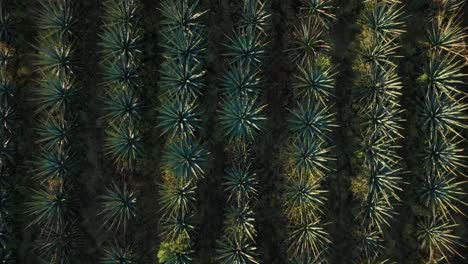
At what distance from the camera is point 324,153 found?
6.67m

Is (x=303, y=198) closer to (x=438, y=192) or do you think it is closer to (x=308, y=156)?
(x=308, y=156)

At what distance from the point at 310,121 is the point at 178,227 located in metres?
2.91

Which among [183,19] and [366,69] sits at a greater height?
[183,19]

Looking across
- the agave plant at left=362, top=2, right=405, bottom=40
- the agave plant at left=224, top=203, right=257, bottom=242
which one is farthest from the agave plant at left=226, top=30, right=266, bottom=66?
the agave plant at left=224, top=203, right=257, bottom=242

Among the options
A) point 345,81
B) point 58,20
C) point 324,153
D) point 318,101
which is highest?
point 58,20

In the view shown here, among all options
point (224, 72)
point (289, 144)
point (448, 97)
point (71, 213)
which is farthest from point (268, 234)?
point (448, 97)

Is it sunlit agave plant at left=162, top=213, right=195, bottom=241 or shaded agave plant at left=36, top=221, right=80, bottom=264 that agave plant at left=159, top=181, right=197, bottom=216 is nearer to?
sunlit agave plant at left=162, top=213, right=195, bottom=241

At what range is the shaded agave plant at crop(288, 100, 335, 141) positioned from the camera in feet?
21.5

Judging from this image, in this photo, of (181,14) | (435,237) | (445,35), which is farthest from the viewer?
(435,237)

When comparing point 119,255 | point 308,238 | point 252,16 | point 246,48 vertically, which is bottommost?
point 119,255

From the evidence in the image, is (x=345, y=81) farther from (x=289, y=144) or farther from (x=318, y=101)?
(x=289, y=144)

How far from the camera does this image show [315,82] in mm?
6559

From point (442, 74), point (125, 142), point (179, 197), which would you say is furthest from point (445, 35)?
point (125, 142)

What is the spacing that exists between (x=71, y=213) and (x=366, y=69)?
19.3 ft
